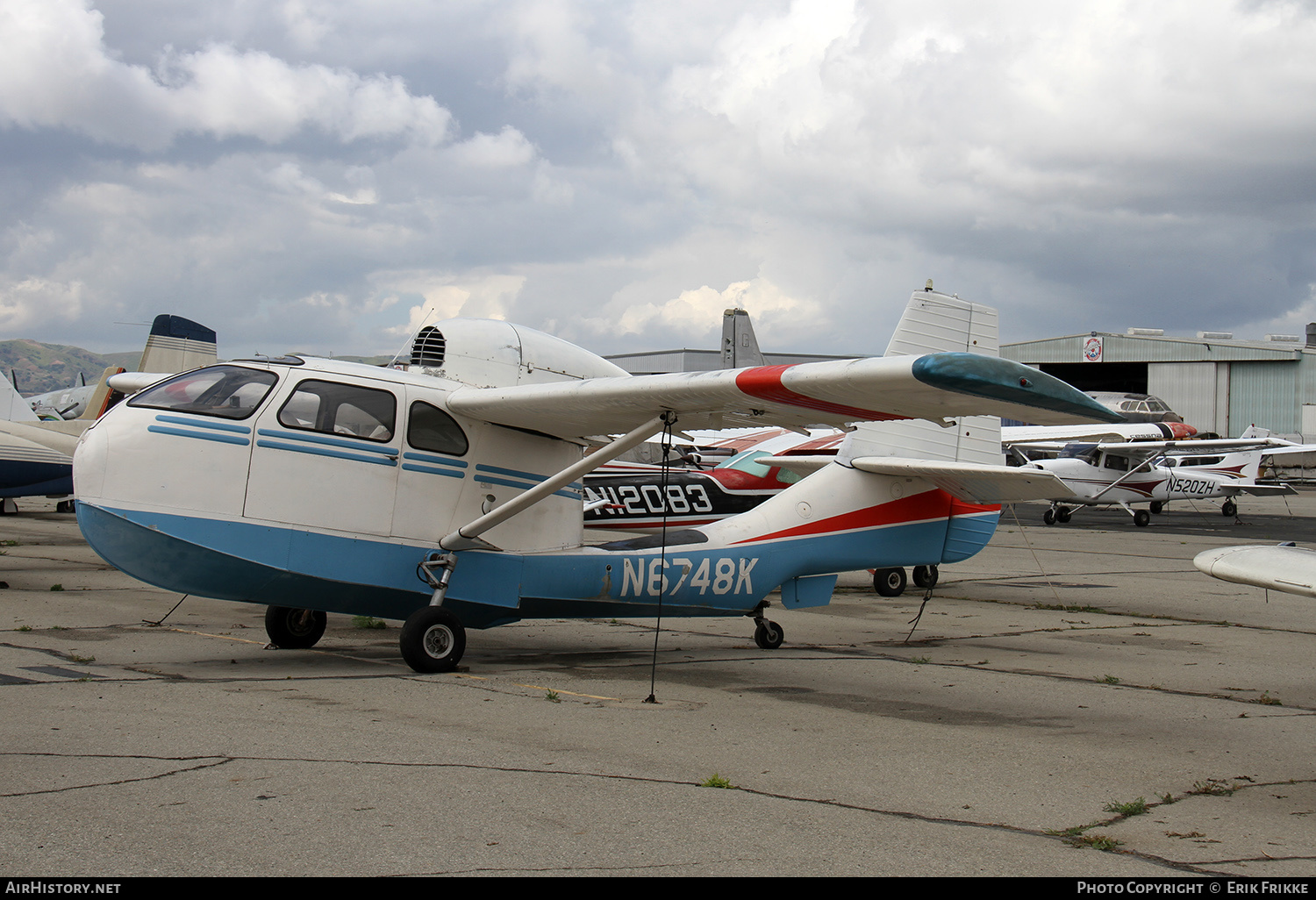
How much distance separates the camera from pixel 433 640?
7.84m

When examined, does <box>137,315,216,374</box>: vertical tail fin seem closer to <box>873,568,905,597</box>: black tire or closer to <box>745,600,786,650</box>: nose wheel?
<box>873,568,905,597</box>: black tire

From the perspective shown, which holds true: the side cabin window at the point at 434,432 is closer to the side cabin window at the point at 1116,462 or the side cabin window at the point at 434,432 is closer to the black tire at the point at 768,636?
the black tire at the point at 768,636

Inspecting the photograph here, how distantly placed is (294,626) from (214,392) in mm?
2496

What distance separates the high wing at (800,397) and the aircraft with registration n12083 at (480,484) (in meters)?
0.02

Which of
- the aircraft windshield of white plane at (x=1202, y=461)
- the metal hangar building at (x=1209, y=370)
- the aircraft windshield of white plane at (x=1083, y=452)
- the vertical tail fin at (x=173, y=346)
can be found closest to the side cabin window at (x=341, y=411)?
the vertical tail fin at (x=173, y=346)

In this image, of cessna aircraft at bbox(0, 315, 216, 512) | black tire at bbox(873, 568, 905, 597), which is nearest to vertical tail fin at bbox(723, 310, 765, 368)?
cessna aircraft at bbox(0, 315, 216, 512)

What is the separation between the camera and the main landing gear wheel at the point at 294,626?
889cm

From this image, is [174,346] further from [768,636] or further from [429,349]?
[768,636]

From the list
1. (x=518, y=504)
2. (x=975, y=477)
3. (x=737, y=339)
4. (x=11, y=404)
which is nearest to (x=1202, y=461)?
(x=737, y=339)

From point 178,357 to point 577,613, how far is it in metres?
14.6

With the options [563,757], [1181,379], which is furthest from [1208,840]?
[1181,379]

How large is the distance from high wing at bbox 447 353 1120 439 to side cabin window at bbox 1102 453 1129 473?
26.5m

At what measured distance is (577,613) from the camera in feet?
29.3
